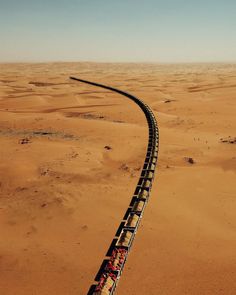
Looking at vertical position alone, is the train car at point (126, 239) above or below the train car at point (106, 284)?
above

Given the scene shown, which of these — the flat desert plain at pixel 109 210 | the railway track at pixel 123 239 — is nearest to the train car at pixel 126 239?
the railway track at pixel 123 239

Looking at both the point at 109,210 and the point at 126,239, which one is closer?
the point at 126,239

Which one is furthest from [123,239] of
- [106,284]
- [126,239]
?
[106,284]

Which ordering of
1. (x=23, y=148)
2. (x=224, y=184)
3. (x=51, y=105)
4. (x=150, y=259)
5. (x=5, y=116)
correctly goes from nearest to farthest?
1. (x=150, y=259)
2. (x=224, y=184)
3. (x=23, y=148)
4. (x=5, y=116)
5. (x=51, y=105)

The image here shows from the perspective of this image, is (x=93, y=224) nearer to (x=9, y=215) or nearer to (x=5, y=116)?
(x=9, y=215)

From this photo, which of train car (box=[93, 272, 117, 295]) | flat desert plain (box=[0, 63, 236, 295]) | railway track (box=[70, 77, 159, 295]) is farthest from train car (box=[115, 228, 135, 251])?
train car (box=[93, 272, 117, 295])

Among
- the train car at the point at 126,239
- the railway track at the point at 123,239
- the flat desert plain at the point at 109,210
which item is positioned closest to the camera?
the railway track at the point at 123,239

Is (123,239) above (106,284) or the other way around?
above

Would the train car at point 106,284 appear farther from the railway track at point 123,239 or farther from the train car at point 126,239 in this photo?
the train car at point 126,239

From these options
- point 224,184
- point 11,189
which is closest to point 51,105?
point 11,189

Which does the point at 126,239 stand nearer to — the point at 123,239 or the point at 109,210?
the point at 123,239

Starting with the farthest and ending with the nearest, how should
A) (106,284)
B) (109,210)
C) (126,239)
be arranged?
(109,210) → (126,239) → (106,284)
